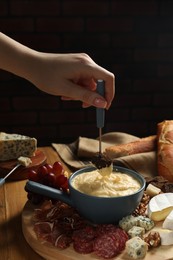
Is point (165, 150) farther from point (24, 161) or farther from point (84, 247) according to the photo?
point (84, 247)

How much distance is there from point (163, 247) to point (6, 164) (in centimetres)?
57

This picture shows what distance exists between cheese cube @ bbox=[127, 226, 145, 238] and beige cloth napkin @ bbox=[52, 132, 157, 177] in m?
0.41

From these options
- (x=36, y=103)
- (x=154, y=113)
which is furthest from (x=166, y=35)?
(x=36, y=103)

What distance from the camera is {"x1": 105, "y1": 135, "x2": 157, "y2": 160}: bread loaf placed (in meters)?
1.32

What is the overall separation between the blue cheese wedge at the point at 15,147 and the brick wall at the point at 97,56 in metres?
0.96

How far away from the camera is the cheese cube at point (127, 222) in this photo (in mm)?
876

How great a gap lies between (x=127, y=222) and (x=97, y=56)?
1.45 m

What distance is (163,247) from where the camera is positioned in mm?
839

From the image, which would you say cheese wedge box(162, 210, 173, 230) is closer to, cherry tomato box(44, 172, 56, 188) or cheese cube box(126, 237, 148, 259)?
cheese cube box(126, 237, 148, 259)

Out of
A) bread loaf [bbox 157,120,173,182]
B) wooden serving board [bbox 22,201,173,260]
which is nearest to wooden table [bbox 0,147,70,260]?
wooden serving board [bbox 22,201,173,260]

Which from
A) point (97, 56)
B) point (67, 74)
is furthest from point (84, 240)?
point (97, 56)

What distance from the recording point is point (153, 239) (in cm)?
84

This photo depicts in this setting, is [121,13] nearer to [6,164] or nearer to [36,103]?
[36,103]

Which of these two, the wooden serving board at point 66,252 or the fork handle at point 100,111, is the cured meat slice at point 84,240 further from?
the fork handle at point 100,111
